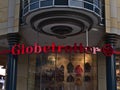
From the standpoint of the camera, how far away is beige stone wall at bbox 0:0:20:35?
21.0 meters

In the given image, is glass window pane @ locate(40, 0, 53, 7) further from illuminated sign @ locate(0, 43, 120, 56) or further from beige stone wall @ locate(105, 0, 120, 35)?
beige stone wall @ locate(105, 0, 120, 35)

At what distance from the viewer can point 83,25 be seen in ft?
63.1

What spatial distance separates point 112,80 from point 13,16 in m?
8.29

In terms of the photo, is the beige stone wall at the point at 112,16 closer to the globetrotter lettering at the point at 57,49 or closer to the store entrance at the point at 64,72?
the globetrotter lettering at the point at 57,49

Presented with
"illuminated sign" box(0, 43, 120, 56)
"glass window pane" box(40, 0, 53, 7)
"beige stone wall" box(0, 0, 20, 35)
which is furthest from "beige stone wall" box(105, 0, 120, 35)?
"beige stone wall" box(0, 0, 20, 35)

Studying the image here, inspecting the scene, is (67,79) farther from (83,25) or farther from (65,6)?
(65,6)

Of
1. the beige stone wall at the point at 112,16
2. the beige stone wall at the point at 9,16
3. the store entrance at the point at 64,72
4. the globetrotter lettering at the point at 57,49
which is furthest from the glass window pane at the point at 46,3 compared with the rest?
the store entrance at the point at 64,72

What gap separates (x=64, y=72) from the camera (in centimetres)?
2288

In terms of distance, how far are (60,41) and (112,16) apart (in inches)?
168

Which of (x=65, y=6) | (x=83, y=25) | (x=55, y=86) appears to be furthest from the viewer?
(x=55, y=86)

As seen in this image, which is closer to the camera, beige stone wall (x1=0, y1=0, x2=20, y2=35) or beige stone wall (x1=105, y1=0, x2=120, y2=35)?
beige stone wall (x1=105, y1=0, x2=120, y2=35)

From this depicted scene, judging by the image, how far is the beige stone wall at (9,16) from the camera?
2098 cm

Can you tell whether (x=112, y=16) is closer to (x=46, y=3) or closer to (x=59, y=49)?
Result: (x=59, y=49)

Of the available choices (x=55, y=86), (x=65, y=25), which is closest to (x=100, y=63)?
(x=55, y=86)
